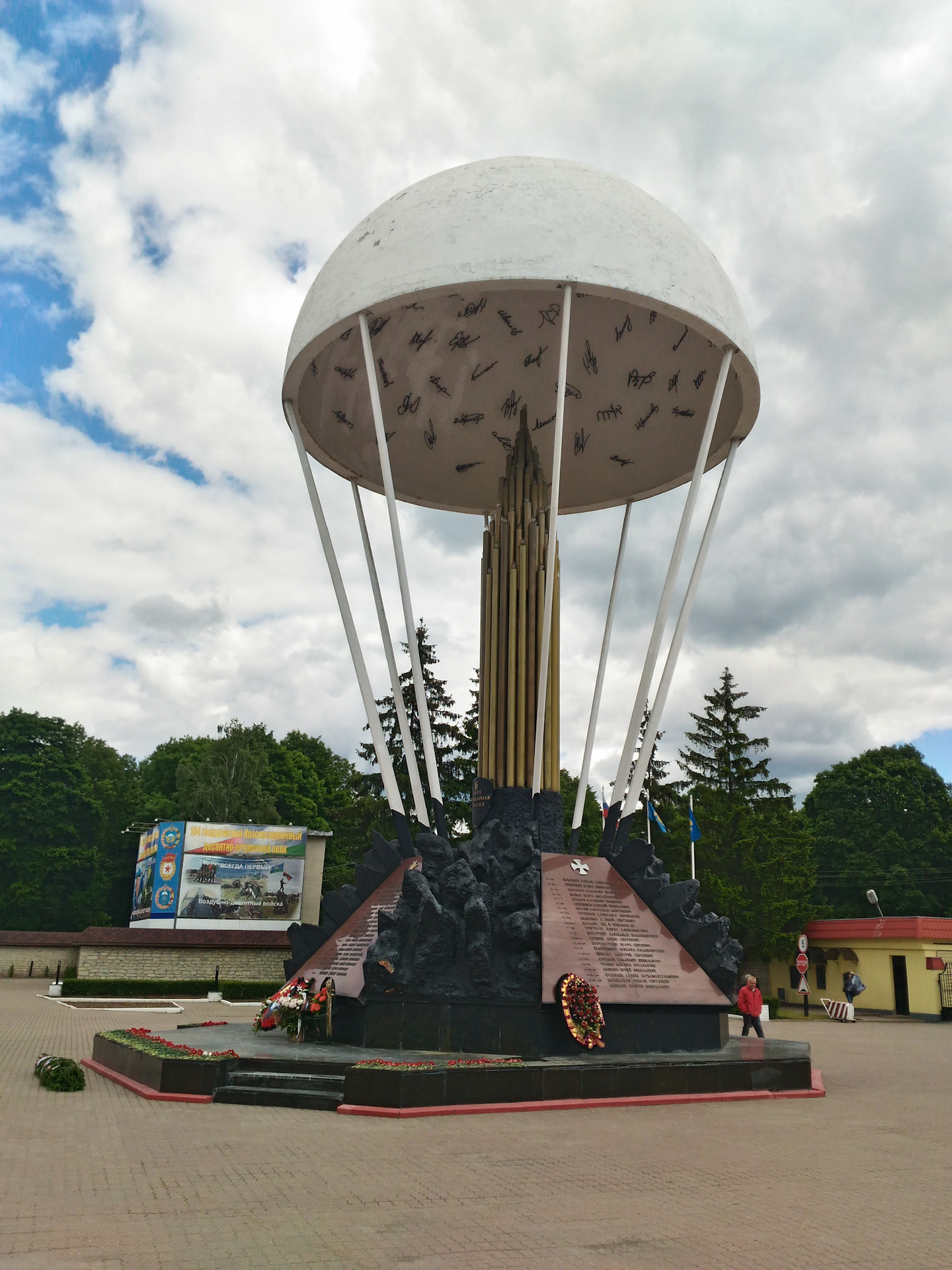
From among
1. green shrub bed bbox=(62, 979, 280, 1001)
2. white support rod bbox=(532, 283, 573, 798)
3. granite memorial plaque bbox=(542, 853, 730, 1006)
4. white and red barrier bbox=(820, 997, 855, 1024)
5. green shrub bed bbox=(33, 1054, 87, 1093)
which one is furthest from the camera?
green shrub bed bbox=(62, 979, 280, 1001)

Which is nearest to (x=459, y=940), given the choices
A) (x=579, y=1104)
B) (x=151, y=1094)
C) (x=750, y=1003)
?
(x=579, y=1104)

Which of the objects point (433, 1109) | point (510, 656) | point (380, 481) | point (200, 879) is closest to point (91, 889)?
point (200, 879)

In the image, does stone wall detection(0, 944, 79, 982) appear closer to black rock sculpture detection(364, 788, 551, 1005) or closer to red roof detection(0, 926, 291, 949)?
red roof detection(0, 926, 291, 949)

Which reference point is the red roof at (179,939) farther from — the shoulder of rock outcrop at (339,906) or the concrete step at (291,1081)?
the concrete step at (291,1081)

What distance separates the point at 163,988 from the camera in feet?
106

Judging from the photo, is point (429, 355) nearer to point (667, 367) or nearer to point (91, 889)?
point (667, 367)

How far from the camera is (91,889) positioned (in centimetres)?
5091

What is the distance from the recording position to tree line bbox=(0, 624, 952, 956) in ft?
135

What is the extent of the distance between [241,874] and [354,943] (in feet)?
90.7

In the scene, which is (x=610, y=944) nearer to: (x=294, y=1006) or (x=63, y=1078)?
(x=294, y=1006)

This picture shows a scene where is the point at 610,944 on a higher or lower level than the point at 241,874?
lower

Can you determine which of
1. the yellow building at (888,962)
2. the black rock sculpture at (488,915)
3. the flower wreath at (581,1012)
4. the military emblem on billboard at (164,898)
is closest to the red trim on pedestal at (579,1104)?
the flower wreath at (581,1012)

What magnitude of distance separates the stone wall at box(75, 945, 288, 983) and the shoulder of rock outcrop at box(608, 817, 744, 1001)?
2276 centimetres

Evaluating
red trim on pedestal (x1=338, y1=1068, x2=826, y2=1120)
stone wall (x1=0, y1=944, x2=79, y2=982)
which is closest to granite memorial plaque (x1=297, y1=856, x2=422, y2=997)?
red trim on pedestal (x1=338, y1=1068, x2=826, y2=1120)
